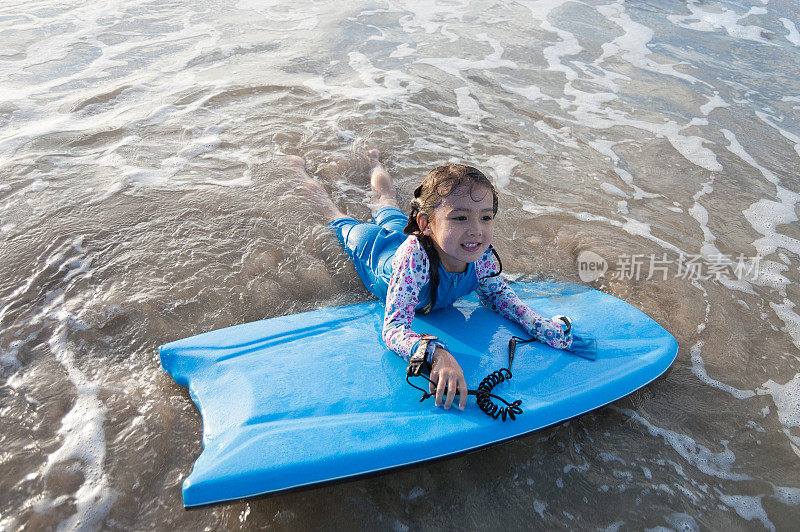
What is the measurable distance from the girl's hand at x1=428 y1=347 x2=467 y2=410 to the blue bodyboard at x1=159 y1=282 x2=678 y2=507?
6 centimetres

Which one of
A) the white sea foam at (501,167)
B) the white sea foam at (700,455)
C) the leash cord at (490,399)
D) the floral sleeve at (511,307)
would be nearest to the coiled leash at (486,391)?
the leash cord at (490,399)

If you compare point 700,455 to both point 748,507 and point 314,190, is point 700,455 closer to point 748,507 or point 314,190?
point 748,507

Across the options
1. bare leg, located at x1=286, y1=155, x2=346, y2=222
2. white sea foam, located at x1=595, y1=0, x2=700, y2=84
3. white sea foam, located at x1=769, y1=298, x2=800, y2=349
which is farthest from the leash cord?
white sea foam, located at x1=595, y1=0, x2=700, y2=84

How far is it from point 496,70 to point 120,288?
18.1 ft

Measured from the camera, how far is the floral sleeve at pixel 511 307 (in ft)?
9.05

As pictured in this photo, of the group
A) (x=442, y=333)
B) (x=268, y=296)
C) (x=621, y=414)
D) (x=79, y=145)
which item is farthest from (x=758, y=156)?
(x=79, y=145)

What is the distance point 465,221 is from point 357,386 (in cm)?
89

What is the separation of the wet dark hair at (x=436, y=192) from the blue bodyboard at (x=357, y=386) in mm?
317

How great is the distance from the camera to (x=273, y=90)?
6.05m

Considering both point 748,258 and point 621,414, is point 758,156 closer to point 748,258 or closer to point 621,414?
point 748,258

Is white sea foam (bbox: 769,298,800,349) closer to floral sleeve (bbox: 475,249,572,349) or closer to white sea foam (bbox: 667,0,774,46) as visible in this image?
floral sleeve (bbox: 475,249,572,349)

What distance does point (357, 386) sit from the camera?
8.03 feet

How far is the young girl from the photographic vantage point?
2.48m

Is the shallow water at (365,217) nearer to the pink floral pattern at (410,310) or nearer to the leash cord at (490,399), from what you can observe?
the leash cord at (490,399)
